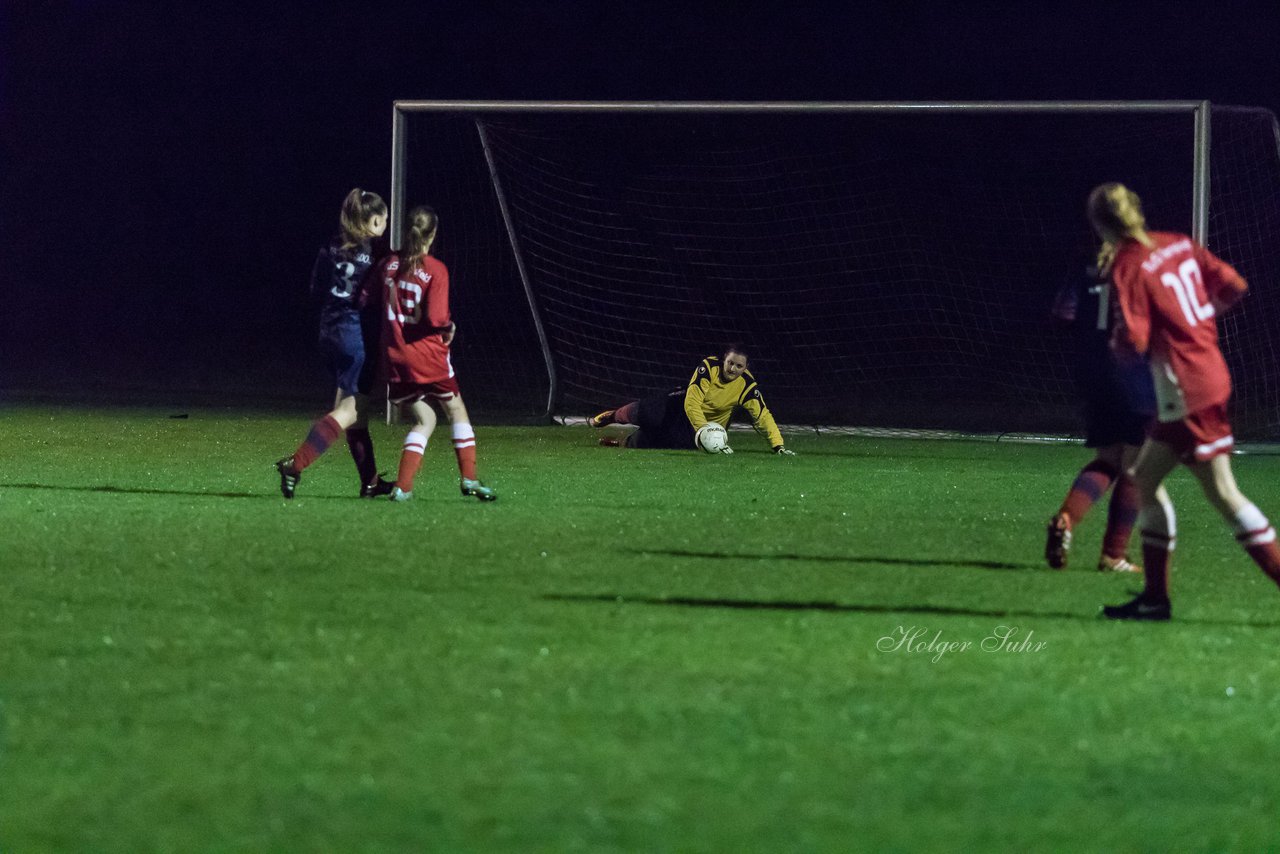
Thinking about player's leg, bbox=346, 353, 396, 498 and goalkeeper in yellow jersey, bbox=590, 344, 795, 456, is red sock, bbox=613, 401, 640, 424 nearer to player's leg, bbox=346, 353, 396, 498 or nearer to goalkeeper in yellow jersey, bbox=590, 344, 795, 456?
goalkeeper in yellow jersey, bbox=590, 344, 795, 456

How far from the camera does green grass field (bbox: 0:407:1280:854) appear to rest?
11.5 ft

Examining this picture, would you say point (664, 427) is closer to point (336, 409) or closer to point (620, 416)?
point (620, 416)

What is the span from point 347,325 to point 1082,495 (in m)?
4.03

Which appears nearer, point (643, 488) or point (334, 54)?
point (643, 488)

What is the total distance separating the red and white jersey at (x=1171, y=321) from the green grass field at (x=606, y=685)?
748 mm

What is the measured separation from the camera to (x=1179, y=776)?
390 centimetres

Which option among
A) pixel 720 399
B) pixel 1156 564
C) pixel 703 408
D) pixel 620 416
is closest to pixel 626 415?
pixel 620 416

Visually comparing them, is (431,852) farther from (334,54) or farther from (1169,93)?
(334,54)

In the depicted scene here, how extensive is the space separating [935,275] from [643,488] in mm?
13295

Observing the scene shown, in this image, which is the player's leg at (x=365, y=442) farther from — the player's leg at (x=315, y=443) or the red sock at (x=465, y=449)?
the red sock at (x=465, y=449)

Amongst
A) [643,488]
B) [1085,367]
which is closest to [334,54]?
[643,488]

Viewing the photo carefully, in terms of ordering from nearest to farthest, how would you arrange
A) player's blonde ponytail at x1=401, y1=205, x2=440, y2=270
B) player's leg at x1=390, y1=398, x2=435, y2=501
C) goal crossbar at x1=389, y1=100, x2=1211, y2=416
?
player's blonde ponytail at x1=401, y1=205, x2=440, y2=270, player's leg at x1=390, y1=398, x2=435, y2=501, goal crossbar at x1=389, y1=100, x2=1211, y2=416

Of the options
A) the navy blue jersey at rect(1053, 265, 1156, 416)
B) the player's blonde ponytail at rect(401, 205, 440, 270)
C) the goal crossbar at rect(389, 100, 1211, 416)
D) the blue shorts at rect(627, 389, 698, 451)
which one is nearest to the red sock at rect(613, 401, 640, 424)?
the blue shorts at rect(627, 389, 698, 451)

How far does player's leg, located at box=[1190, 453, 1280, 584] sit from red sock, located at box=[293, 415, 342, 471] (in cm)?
478
